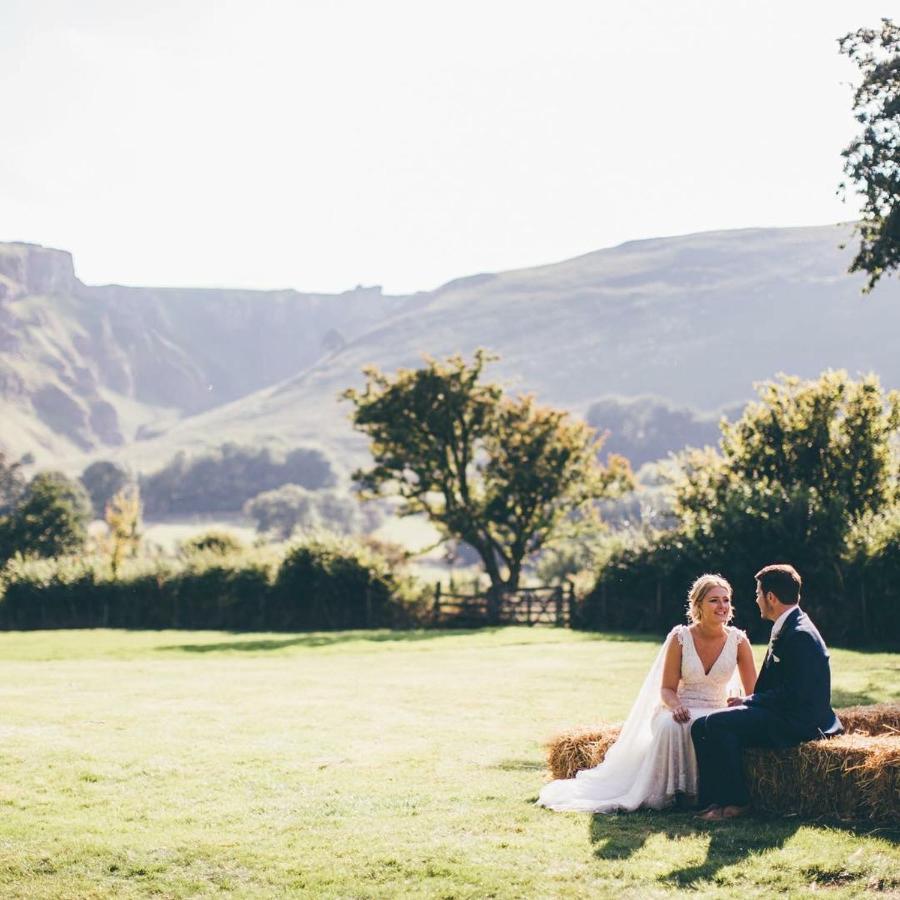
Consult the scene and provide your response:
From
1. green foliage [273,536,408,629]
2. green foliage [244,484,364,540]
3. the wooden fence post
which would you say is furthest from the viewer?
green foliage [244,484,364,540]

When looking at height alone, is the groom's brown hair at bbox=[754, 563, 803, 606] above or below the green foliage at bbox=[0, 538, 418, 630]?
above

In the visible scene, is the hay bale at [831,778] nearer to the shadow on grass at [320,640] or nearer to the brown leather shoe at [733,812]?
the brown leather shoe at [733,812]

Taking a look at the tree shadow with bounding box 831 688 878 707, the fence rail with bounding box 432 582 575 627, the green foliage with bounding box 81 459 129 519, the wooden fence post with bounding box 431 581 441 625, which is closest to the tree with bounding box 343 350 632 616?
the fence rail with bounding box 432 582 575 627

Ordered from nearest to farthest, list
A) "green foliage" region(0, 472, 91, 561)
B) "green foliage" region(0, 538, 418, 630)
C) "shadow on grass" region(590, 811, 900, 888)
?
1. "shadow on grass" region(590, 811, 900, 888)
2. "green foliage" region(0, 538, 418, 630)
3. "green foliage" region(0, 472, 91, 561)

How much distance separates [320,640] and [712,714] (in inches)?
1182

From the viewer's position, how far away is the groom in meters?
9.58

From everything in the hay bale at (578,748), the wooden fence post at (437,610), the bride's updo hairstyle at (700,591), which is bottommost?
the wooden fence post at (437,610)

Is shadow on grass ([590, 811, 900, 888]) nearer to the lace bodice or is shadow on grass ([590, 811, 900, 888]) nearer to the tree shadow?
the lace bodice

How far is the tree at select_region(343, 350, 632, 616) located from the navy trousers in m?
43.9

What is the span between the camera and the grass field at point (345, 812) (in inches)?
303

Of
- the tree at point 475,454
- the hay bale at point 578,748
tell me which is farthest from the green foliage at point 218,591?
the hay bale at point 578,748

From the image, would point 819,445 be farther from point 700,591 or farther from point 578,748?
point 700,591

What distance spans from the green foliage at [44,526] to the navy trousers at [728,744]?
71.0 metres

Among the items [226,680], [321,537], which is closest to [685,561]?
[321,537]
